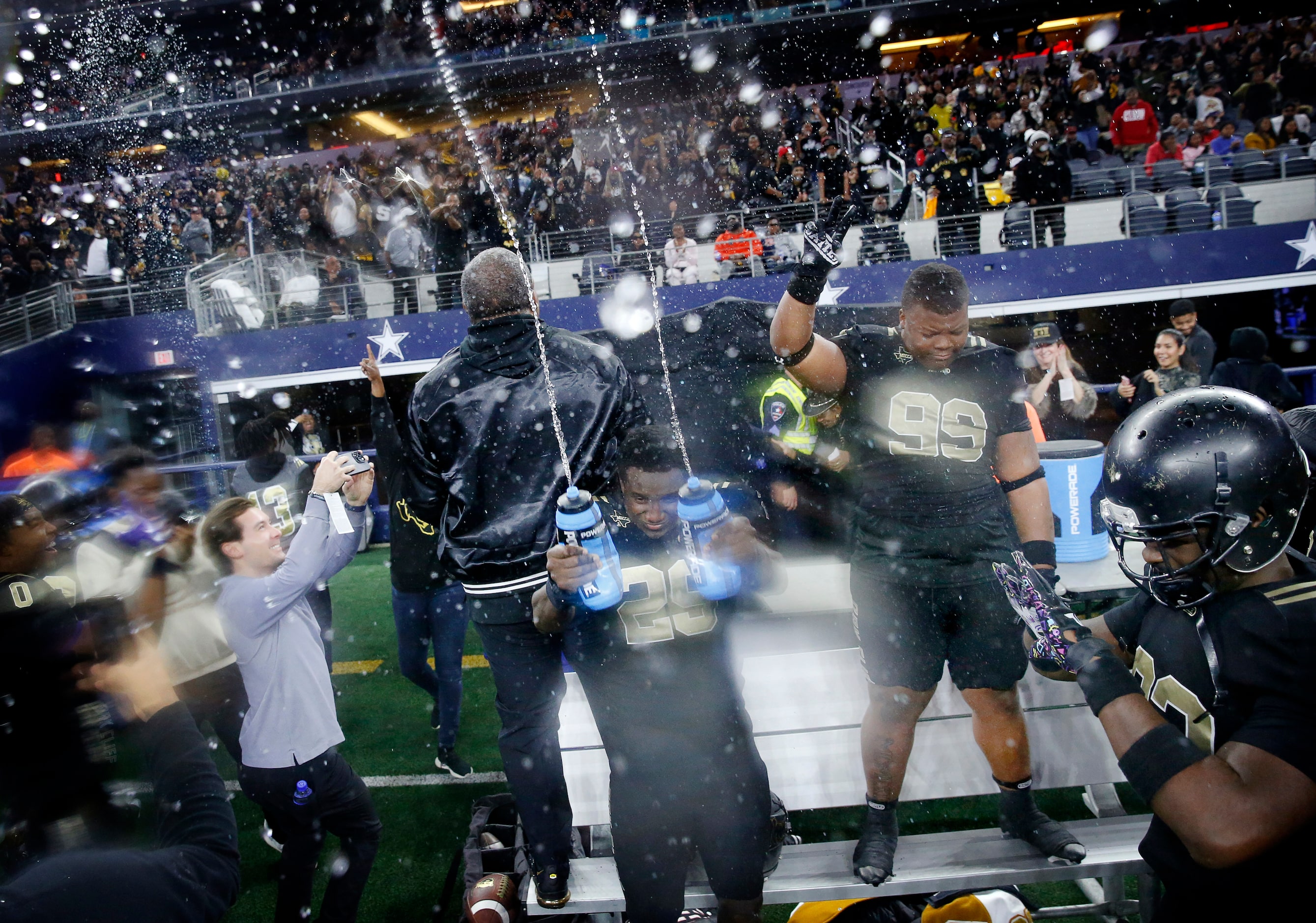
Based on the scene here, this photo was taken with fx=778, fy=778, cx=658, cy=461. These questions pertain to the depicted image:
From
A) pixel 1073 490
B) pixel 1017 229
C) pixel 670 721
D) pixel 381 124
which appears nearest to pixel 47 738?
pixel 670 721

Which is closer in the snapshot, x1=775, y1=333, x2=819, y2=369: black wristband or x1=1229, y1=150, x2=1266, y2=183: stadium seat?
x1=775, y1=333, x2=819, y2=369: black wristband

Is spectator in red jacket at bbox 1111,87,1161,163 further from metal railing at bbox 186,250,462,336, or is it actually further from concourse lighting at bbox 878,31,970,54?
metal railing at bbox 186,250,462,336

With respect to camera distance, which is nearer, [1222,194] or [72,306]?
[1222,194]

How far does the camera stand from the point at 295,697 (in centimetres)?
275

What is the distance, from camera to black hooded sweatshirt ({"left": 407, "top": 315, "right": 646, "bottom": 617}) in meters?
2.66

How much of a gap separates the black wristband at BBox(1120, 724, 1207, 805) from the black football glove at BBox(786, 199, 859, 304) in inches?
58.1

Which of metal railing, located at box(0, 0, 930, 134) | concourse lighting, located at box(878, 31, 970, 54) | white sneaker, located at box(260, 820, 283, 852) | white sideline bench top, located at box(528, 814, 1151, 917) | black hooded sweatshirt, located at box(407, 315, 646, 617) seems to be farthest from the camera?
concourse lighting, located at box(878, 31, 970, 54)

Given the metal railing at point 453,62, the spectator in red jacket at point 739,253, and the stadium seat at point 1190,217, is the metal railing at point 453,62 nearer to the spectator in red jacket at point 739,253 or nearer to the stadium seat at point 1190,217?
the spectator in red jacket at point 739,253

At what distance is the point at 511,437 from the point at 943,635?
65.7 inches

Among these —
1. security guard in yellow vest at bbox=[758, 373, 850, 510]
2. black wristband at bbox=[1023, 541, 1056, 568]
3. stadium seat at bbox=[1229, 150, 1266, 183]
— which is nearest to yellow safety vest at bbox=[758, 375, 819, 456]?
security guard in yellow vest at bbox=[758, 373, 850, 510]

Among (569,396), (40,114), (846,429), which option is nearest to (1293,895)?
(846,429)

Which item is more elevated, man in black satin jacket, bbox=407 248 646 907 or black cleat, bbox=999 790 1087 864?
man in black satin jacket, bbox=407 248 646 907

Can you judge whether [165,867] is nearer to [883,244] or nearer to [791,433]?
[791,433]

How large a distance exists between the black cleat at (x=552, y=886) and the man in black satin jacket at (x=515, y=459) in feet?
0.48
